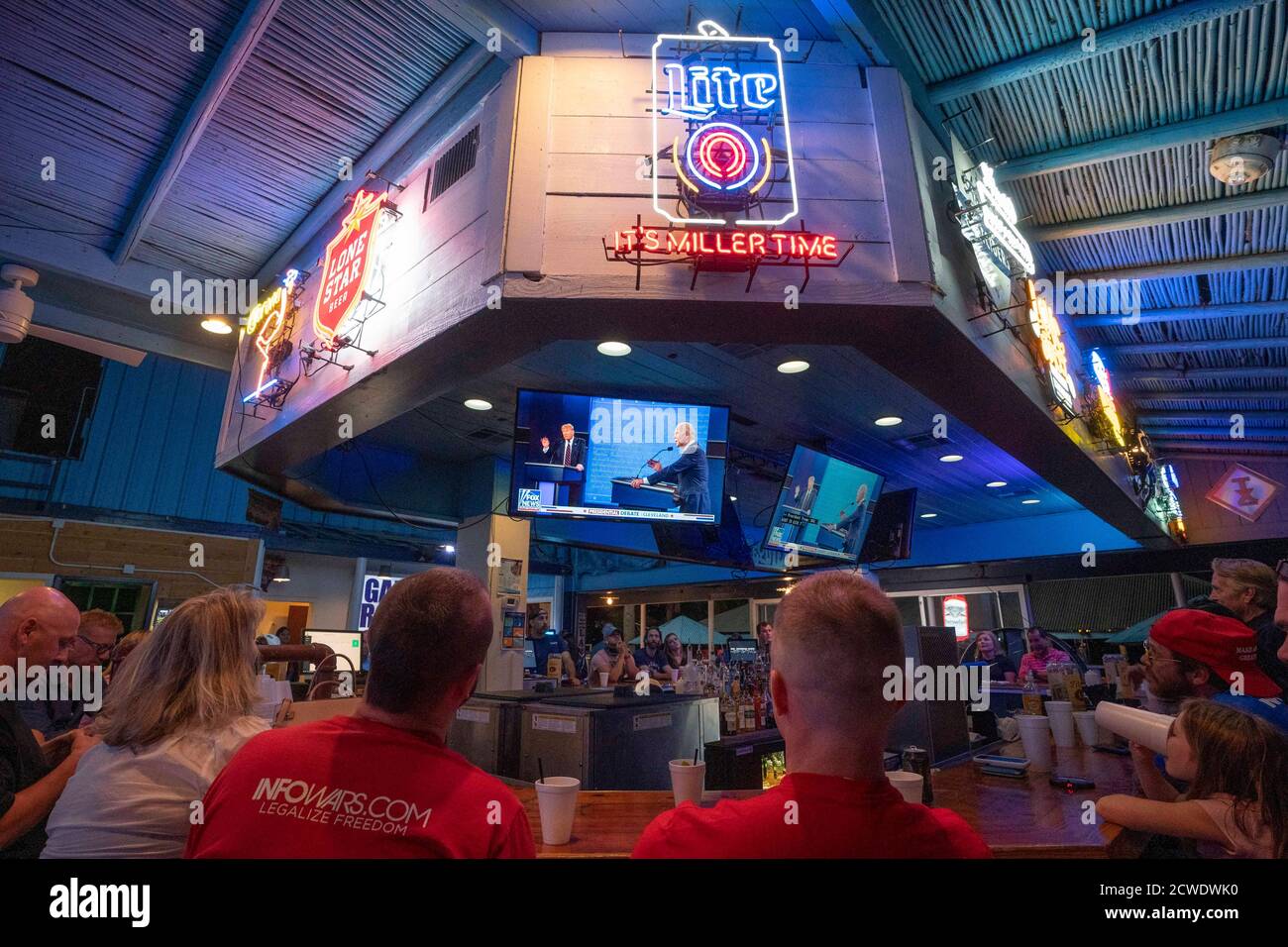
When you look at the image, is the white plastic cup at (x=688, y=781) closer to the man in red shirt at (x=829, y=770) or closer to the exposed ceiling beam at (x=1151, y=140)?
the man in red shirt at (x=829, y=770)

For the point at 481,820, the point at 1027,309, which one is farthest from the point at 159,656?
the point at 1027,309

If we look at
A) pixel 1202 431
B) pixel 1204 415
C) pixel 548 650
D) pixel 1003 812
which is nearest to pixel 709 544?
pixel 548 650

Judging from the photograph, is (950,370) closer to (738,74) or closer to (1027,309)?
(1027,309)

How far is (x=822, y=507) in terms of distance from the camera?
6.06 metres

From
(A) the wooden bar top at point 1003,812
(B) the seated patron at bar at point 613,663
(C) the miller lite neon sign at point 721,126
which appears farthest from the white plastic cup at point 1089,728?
(B) the seated patron at bar at point 613,663

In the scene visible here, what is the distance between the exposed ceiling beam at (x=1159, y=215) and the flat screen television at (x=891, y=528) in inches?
119

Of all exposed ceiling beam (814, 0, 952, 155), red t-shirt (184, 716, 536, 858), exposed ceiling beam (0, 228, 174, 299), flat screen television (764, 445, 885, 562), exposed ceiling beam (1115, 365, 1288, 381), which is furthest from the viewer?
exposed ceiling beam (1115, 365, 1288, 381)

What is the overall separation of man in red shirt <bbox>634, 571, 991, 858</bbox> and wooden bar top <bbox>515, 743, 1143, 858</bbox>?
68 cm

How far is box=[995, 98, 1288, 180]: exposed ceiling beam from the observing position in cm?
326

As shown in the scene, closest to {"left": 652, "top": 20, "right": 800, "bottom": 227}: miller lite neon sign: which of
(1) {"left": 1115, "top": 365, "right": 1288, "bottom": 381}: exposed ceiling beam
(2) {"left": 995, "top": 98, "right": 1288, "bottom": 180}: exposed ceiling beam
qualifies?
(2) {"left": 995, "top": 98, "right": 1288, "bottom": 180}: exposed ceiling beam

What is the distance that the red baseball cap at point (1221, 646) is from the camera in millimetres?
2281

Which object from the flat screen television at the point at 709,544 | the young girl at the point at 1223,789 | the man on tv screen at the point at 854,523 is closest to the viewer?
the young girl at the point at 1223,789

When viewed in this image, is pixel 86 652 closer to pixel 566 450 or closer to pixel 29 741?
pixel 29 741

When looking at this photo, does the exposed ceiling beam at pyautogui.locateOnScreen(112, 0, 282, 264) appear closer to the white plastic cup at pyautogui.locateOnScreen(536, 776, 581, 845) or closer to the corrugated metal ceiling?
the corrugated metal ceiling
